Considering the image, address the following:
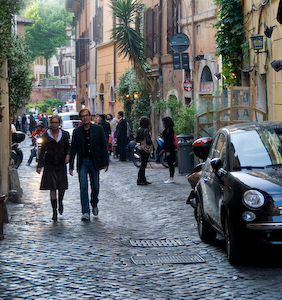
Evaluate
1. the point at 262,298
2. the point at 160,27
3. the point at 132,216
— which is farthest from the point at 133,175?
the point at 262,298

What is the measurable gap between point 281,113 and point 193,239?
5.93 m

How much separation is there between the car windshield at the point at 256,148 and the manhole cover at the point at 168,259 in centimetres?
117

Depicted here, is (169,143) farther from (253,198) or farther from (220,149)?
(253,198)

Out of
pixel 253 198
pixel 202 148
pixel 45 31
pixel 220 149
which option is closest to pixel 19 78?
pixel 202 148

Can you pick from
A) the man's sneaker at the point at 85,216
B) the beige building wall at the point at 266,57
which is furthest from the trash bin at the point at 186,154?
the man's sneaker at the point at 85,216

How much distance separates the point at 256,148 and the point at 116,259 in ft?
6.66

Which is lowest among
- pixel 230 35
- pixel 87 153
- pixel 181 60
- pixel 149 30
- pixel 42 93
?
pixel 87 153

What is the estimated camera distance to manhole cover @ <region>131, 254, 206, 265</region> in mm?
7966

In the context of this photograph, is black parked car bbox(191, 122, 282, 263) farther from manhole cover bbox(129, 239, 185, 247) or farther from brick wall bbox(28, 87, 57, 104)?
brick wall bbox(28, 87, 57, 104)

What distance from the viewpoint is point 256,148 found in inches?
314

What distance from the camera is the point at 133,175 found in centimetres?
1939

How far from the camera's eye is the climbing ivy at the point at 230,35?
59.9 feet

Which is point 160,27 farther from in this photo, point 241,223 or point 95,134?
point 241,223

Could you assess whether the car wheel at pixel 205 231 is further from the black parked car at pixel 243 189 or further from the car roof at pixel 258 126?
the car roof at pixel 258 126
